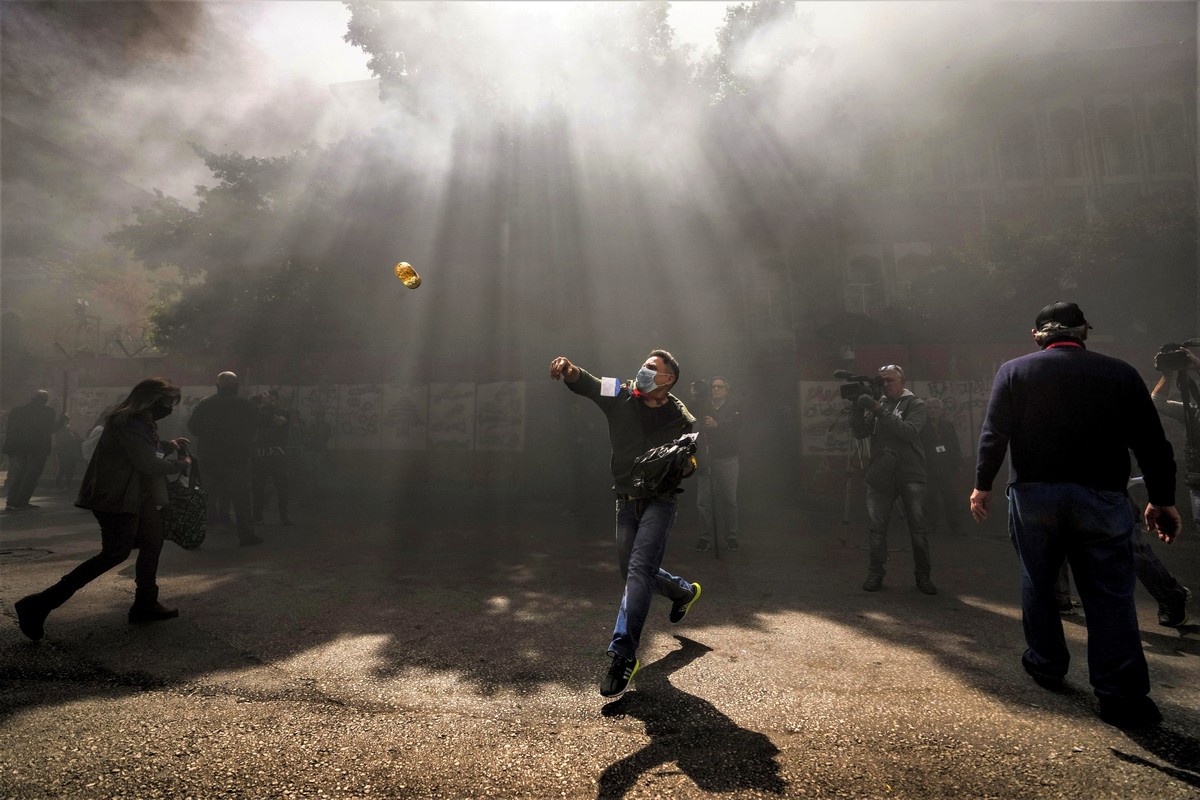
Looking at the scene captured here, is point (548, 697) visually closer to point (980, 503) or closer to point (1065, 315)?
point (980, 503)

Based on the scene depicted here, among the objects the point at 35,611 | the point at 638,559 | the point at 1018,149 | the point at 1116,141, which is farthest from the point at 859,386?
the point at 1116,141

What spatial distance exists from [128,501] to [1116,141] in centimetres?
2739

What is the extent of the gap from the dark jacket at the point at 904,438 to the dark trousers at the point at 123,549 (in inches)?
199

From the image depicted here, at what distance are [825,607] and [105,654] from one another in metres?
4.25

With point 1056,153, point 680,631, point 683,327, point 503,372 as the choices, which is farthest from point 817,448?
point 1056,153

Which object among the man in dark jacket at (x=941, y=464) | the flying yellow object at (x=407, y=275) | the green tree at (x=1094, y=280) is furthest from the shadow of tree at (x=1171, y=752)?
the green tree at (x=1094, y=280)

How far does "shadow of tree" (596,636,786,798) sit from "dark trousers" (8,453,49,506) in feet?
34.1

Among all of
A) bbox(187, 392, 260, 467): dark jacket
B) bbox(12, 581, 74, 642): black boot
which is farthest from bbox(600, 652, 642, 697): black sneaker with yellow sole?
bbox(187, 392, 260, 467): dark jacket

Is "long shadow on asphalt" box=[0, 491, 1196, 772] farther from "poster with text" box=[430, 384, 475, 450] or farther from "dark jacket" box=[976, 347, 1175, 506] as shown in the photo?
"poster with text" box=[430, 384, 475, 450]

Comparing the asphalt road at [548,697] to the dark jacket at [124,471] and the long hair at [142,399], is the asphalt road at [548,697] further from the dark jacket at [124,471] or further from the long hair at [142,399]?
the long hair at [142,399]

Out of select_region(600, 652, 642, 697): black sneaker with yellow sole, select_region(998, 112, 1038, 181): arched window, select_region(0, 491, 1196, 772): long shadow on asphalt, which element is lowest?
select_region(0, 491, 1196, 772): long shadow on asphalt

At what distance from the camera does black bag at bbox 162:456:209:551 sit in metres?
3.84

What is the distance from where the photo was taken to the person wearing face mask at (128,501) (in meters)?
3.19

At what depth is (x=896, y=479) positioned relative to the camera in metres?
4.47
